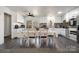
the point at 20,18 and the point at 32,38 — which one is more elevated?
the point at 20,18

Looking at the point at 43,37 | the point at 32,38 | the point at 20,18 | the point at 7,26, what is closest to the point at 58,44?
the point at 43,37

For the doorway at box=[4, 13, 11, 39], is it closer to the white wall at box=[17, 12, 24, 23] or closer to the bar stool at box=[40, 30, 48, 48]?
the white wall at box=[17, 12, 24, 23]

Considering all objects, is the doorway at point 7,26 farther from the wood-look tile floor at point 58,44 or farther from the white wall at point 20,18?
the white wall at point 20,18

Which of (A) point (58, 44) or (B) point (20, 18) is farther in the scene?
(A) point (58, 44)

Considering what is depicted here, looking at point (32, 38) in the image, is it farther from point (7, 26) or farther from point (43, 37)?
point (7, 26)

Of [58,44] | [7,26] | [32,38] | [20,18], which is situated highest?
[20,18]

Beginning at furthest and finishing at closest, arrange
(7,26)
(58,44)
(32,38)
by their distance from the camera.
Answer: (58,44) < (32,38) < (7,26)

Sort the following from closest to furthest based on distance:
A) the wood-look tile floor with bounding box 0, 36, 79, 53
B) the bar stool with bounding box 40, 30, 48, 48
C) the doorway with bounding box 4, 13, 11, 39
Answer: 1. the wood-look tile floor with bounding box 0, 36, 79, 53
2. the doorway with bounding box 4, 13, 11, 39
3. the bar stool with bounding box 40, 30, 48, 48

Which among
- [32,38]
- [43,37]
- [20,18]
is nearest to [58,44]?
[43,37]

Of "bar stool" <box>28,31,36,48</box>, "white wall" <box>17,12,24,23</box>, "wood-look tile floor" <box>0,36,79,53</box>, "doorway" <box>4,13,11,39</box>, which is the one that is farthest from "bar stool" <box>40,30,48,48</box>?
"doorway" <box>4,13,11,39</box>

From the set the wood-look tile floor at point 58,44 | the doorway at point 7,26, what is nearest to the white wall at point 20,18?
the doorway at point 7,26

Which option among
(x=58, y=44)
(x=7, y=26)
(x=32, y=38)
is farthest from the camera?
(x=58, y=44)
